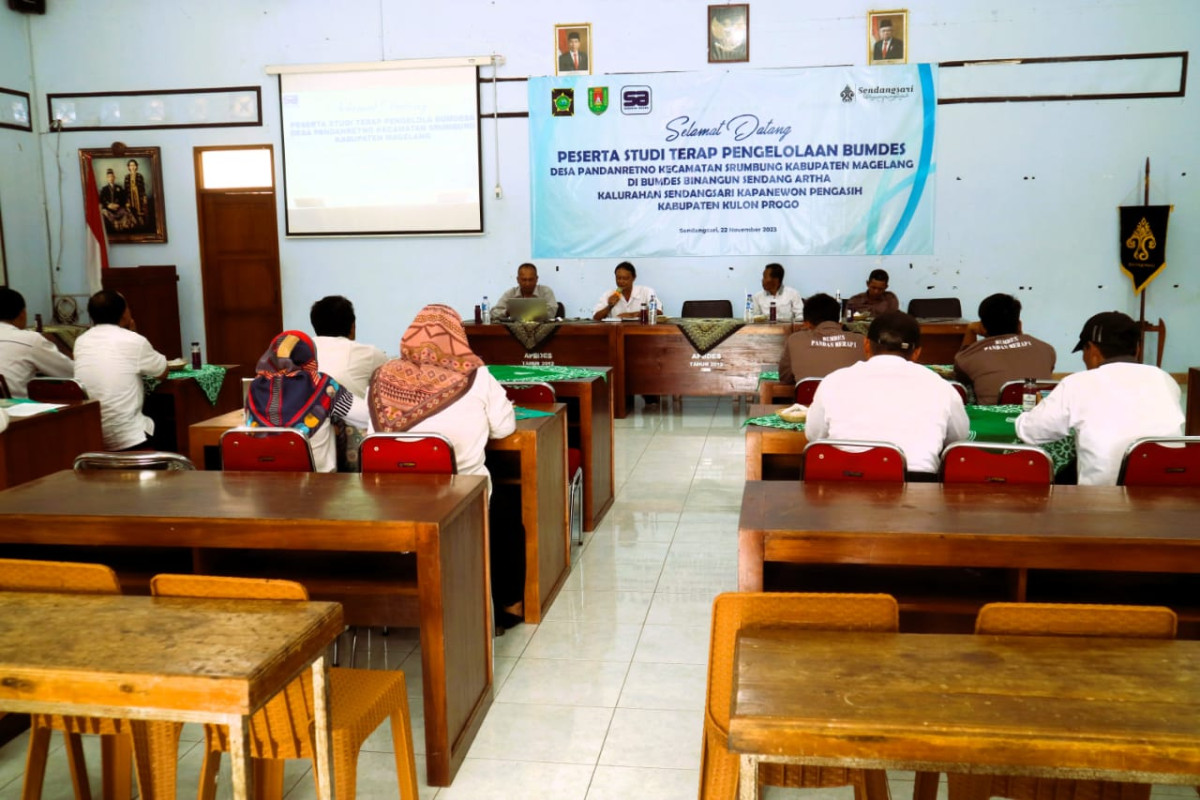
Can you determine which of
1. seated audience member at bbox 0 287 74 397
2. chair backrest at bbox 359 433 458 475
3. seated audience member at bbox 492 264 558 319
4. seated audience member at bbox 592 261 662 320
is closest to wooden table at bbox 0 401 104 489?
seated audience member at bbox 0 287 74 397

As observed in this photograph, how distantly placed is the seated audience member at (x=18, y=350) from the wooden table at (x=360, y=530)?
2635 mm

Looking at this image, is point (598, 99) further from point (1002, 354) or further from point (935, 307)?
point (1002, 354)

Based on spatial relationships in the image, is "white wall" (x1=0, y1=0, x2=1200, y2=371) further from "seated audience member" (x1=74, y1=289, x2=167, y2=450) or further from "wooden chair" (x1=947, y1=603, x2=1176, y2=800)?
"wooden chair" (x1=947, y1=603, x2=1176, y2=800)

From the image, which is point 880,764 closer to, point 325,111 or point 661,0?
point 661,0

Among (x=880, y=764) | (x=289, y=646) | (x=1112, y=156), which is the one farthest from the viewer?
(x=1112, y=156)

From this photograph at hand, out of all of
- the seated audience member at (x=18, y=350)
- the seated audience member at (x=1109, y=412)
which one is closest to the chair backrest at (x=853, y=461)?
the seated audience member at (x=1109, y=412)

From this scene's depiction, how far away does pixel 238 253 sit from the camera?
369 inches

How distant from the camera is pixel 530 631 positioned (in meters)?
3.49

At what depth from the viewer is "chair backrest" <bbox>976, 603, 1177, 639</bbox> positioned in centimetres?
163

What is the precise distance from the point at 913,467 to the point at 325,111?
7.26 m

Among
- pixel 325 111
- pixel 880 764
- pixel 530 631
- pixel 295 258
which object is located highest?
pixel 325 111

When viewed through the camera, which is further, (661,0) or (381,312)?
(381,312)

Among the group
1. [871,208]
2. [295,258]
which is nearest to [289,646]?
[871,208]

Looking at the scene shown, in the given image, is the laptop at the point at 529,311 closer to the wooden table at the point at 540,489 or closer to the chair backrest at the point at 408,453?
the wooden table at the point at 540,489
